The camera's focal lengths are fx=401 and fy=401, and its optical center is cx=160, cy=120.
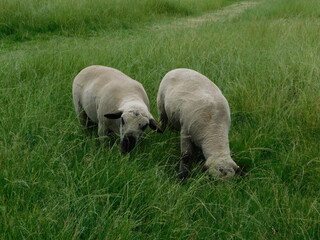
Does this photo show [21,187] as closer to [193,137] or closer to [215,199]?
[215,199]

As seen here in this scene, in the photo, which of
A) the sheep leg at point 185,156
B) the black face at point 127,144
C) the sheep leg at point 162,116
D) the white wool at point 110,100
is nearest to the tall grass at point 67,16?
the white wool at point 110,100

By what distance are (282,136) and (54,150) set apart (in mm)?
2100

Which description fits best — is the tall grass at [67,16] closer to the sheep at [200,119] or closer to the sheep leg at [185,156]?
the sheep at [200,119]

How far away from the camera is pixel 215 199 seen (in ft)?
9.58

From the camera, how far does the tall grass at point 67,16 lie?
940cm

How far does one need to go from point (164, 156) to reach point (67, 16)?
23.9 ft

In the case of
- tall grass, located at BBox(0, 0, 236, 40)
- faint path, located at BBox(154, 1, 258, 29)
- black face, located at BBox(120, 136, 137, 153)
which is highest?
black face, located at BBox(120, 136, 137, 153)

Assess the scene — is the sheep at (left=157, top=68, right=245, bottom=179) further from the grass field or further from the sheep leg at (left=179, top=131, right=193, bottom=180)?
the grass field

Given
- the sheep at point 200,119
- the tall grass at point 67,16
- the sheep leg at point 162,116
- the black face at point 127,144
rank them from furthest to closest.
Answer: the tall grass at point 67,16 → the sheep leg at point 162,116 → the black face at point 127,144 → the sheep at point 200,119

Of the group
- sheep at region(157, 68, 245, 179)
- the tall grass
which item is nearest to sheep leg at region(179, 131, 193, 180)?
sheep at region(157, 68, 245, 179)

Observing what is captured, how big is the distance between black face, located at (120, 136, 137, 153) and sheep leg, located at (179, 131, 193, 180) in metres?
0.44

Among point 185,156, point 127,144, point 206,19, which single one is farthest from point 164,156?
point 206,19

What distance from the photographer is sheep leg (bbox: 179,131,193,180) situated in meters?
3.48

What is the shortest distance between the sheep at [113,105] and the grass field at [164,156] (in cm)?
17
